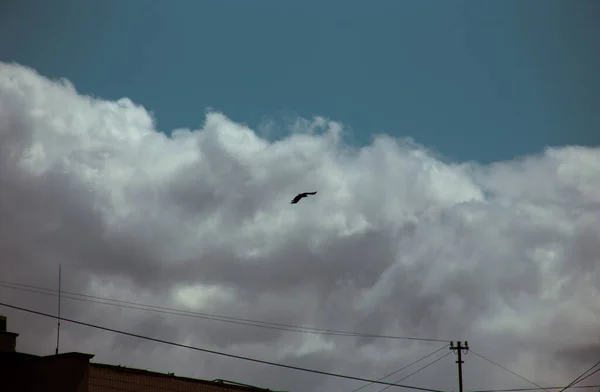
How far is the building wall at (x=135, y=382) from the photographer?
44219 mm

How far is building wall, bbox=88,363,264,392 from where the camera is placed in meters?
44.2

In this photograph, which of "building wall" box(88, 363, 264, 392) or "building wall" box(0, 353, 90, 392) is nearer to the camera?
"building wall" box(0, 353, 90, 392)

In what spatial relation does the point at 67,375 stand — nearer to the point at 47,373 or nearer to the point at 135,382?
the point at 47,373

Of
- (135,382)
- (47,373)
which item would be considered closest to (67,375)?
(47,373)

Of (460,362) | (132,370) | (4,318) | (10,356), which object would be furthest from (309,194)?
(460,362)

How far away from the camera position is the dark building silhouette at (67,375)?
143 feet

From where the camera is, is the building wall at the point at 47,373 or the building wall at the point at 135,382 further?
the building wall at the point at 135,382

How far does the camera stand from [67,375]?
143 ft

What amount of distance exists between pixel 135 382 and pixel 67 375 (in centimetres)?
416

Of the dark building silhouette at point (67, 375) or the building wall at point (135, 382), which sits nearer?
the dark building silhouette at point (67, 375)

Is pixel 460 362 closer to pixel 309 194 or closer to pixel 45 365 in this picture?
pixel 309 194

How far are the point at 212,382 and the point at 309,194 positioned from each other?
14.8 metres

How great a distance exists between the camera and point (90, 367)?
1727 inches

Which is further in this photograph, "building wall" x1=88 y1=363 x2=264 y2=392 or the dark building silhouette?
"building wall" x1=88 y1=363 x2=264 y2=392
